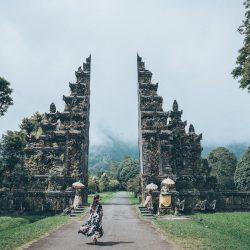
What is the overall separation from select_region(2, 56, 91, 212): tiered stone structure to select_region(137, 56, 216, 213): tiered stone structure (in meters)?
7.29

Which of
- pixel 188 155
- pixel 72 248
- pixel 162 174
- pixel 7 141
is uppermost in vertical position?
pixel 7 141

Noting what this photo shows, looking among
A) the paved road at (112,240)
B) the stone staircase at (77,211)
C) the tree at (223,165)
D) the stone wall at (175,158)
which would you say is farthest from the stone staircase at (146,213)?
the tree at (223,165)

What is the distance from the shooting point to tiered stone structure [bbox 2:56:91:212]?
1417 inches

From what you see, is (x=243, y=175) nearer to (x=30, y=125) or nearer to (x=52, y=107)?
(x=52, y=107)

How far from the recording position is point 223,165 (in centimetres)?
8938

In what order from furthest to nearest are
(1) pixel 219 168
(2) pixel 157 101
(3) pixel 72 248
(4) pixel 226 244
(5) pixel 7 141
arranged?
(1) pixel 219 168 < (5) pixel 7 141 < (2) pixel 157 101 < (4) pixel 226 244 < (3) pixel 72 248

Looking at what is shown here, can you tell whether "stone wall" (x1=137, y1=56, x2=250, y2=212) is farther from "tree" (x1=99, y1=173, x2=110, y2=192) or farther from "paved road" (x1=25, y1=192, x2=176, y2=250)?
"tree" (x1=99, y1=173, x2=110, y2=192)

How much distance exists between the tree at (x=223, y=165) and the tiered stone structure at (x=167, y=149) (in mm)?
37057

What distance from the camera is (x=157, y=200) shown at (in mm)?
33875

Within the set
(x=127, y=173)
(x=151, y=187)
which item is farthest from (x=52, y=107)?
(x=127, y=173)

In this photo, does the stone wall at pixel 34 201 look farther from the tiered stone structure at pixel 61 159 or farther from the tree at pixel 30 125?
the tree at pixel 30 125

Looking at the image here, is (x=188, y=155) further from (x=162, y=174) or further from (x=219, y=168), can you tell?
(x=219, y=168)

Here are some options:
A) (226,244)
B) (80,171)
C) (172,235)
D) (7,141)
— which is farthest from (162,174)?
(7,141)

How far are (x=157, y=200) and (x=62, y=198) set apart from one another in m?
9.49
